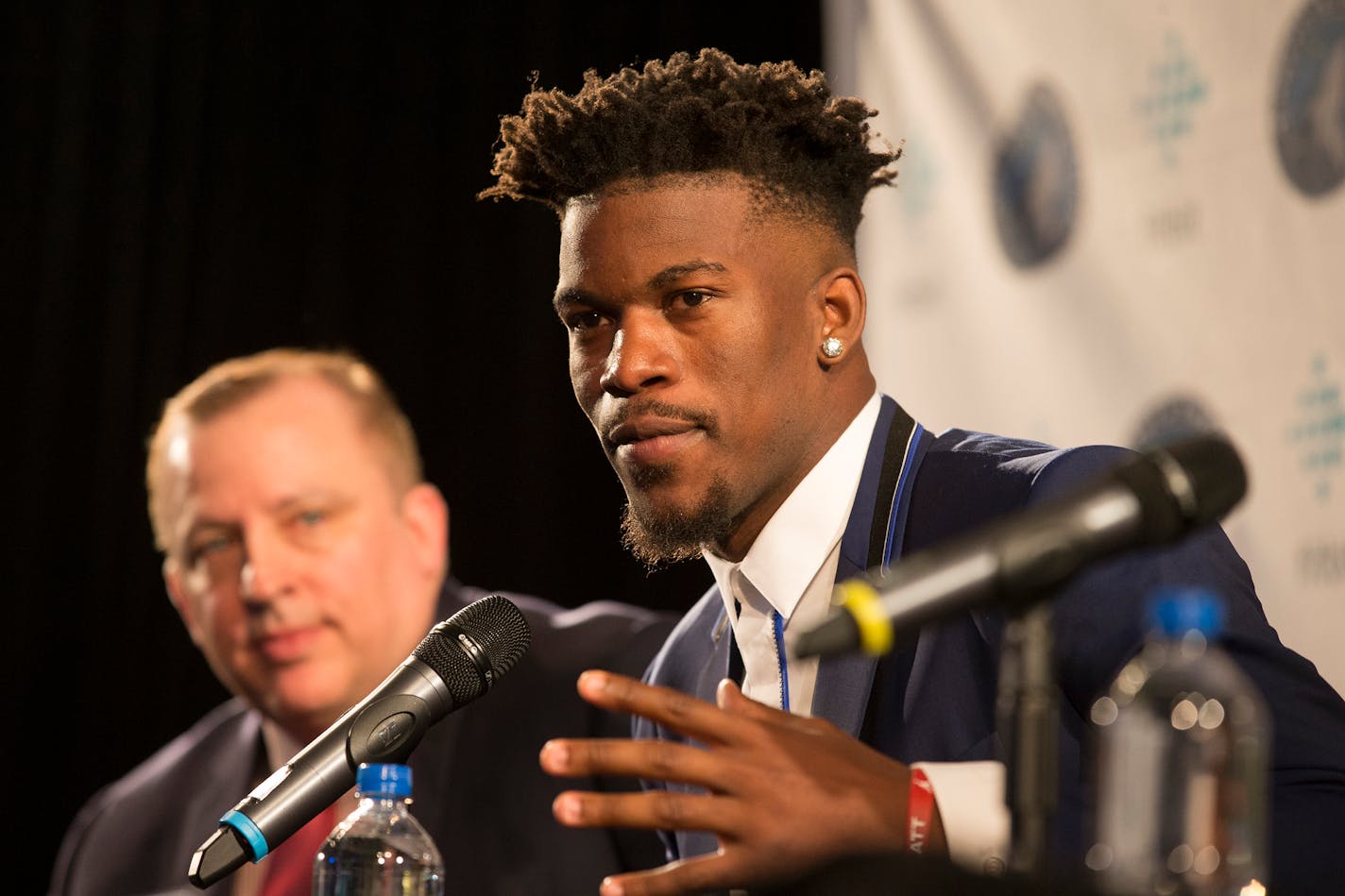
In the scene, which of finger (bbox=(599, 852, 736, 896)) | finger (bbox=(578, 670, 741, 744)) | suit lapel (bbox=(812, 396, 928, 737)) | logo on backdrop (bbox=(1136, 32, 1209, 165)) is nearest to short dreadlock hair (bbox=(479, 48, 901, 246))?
suit lapel (bbox=(812, 396, 928, 737))

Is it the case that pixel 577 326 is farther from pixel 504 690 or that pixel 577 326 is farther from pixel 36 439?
pixel 36 439

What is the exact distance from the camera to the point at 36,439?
3.89 meters

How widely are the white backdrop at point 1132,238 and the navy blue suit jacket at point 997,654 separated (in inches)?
32.5

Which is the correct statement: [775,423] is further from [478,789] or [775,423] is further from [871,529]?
[478,789]

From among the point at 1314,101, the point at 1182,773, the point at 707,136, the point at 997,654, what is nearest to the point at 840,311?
the point at 707,136

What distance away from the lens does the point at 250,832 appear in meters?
1.56

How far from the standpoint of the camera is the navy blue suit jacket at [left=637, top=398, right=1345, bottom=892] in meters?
1.62

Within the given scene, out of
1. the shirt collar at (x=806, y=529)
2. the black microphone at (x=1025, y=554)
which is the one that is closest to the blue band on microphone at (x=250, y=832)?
the black microphone at (x=1025, y=554)

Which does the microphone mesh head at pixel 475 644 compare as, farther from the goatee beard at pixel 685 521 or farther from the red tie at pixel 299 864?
the red tie at pixel 299 864

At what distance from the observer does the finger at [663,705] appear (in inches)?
51.6

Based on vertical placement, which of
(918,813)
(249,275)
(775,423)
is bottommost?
(918,813)

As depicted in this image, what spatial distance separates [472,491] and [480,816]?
1031mm

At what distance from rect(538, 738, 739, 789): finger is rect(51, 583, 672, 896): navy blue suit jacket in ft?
5.70

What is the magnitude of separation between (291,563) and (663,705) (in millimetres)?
2359
